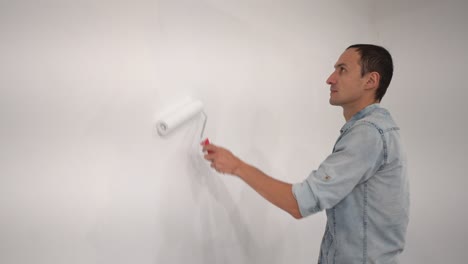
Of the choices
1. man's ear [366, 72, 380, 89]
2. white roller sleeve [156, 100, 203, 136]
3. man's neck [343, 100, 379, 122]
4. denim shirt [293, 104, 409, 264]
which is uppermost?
white roller sleeve [156, 100, 203, 136]

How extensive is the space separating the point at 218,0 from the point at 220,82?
0.88ft

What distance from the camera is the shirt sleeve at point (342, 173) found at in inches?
30.9

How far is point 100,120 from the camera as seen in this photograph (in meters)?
0.88

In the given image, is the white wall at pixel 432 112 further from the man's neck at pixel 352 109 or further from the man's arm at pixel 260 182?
the man's arm at pixel 260 182

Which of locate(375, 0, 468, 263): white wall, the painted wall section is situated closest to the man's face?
the painted wall section

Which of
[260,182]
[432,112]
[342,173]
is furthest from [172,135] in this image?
[432,112]

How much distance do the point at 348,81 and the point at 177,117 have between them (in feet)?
1.66

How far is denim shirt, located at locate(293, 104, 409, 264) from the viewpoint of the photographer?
2.59 ft

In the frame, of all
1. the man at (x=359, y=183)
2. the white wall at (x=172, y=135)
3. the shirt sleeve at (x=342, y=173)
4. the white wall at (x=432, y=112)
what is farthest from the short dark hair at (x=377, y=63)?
the white wall at (x=432, y=112)

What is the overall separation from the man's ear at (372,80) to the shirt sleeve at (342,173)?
0.60 ft

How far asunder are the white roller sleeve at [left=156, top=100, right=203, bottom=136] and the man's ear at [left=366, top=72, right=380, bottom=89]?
496 millimetres

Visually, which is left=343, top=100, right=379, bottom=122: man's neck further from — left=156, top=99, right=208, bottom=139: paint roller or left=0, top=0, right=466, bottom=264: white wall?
left=156, top=99, right=208, bottom=139: paint roller

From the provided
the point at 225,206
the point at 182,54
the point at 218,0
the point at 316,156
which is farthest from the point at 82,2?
the point at 316,156

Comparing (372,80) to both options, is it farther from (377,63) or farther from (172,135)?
(172,135)
